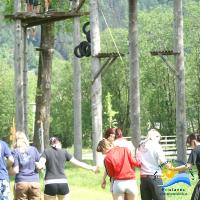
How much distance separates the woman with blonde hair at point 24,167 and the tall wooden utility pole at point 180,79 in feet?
33.6

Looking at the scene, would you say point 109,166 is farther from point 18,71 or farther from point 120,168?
point 18,71

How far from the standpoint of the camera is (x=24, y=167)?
36.6 feet

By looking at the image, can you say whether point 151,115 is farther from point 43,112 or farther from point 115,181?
point 115,181

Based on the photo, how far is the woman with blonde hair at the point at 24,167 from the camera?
36.5 feet

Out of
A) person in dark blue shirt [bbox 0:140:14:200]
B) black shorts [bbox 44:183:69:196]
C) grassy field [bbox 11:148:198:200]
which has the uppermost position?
person in dark blue shirt [bbox 0:140:14:200]

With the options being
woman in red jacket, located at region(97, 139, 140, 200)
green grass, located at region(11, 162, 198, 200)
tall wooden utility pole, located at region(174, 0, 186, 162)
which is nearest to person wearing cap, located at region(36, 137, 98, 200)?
woman in red jacket, located at region(97, 139, 140, 200)

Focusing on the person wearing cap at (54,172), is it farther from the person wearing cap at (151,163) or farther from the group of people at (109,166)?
the person wearing cap at (151,163)

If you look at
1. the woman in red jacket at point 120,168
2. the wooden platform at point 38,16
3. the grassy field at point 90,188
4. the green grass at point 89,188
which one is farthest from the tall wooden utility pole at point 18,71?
the woman in red jacket at point 120,168

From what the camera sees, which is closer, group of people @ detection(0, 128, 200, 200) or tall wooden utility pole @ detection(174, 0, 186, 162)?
group of people @ detection(0, 128, 200, 200)

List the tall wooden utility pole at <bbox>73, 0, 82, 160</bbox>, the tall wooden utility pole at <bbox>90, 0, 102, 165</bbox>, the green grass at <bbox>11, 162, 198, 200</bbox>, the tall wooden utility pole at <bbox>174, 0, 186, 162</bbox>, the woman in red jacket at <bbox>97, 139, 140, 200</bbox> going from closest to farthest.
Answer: the woman in red jacket at <bbox>97, 139, 140, 200</bbox>
the green grass at <bbox>11, 162, 198, 200</bbox>
the tall wooden utility pole at <bbox>174, 0, 186, 162</bbox>
the tall wooden utility pole at <bbox>90, 0, 102, 165</bbox>
the tall wooden utility pole at <bbox>73, 0, 82, 160</bbox>

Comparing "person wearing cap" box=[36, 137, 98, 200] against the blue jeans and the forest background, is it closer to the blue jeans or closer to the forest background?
the blue jeans

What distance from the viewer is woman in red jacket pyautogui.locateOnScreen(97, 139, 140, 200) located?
10.2m

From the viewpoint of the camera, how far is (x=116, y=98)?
212 feet

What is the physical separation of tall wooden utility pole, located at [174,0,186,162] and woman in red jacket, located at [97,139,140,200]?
10695 mm
